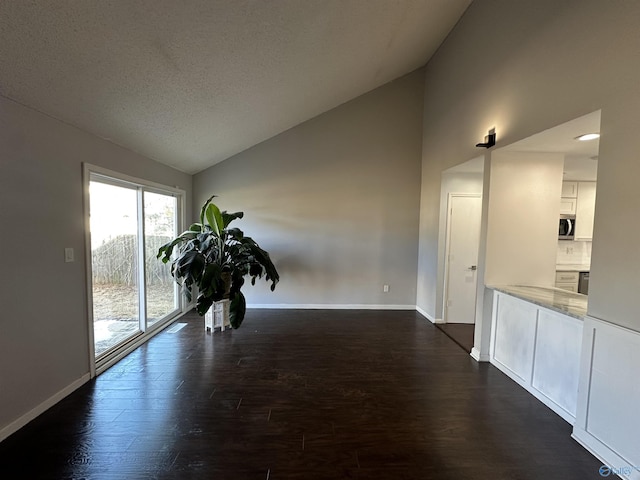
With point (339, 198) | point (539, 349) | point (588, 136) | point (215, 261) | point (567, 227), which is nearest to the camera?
point (588, 136)

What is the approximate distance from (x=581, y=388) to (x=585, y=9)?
2569mm

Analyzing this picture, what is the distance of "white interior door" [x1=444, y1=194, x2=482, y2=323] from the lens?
14.3 ft

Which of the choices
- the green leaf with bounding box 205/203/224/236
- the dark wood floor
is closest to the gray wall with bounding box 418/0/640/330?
the dark wood floor

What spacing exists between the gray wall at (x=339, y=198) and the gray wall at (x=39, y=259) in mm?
2550

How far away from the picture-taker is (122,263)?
3375 mm

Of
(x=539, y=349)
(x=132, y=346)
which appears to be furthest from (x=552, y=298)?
(x=132, y=346)

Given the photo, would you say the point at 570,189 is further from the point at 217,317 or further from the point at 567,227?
the point at 217,317

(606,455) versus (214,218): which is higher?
(214,218)

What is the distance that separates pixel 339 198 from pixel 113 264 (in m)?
3.34

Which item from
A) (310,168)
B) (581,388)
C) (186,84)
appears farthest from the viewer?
(310,168)

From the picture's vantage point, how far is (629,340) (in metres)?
1.68

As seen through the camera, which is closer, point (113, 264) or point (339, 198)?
point (113, 264)

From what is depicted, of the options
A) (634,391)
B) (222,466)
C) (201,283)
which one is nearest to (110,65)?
(201,283)

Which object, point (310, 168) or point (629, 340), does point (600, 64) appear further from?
point (310, 168)
